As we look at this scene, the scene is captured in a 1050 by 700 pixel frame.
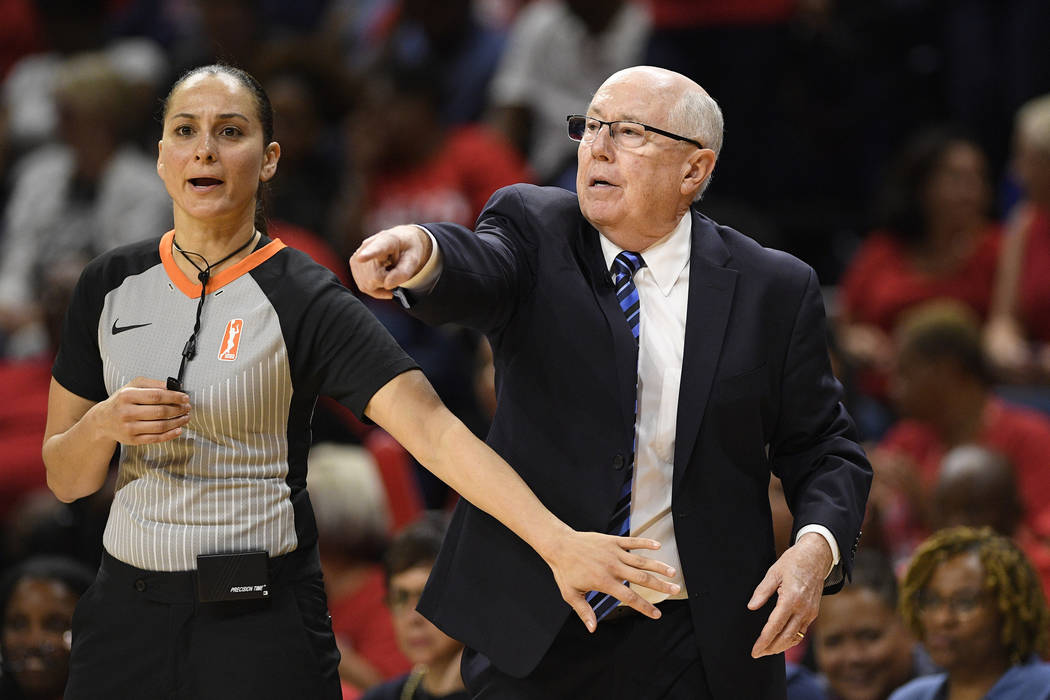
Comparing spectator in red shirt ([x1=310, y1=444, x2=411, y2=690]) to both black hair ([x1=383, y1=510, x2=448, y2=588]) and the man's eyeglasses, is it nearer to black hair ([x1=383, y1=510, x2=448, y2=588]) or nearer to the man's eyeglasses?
black hair ([x1=383, y1=510, x2=448, y2=588])

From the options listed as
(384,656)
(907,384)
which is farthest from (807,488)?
(907,384)

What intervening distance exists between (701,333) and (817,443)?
319 millimetres

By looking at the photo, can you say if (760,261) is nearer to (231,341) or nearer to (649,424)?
(649,424)

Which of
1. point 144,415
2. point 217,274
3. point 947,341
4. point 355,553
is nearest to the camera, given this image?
point 144,415

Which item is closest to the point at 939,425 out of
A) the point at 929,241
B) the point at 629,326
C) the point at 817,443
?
the point at 929,241

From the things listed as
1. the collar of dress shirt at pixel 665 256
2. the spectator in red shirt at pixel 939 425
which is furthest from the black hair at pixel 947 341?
the collar of dress shirt at pixel 665 256

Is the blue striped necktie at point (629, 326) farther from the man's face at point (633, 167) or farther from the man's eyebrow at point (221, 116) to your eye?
the man's eyebrow at point (221, 116)

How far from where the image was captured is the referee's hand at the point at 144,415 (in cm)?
241

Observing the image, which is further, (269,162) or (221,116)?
(269,162)

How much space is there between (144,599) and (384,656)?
240cm

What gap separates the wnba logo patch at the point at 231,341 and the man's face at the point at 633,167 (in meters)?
0.70

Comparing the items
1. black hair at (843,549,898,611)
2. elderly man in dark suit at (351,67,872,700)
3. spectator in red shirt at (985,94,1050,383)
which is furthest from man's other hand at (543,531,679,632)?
spectator in red shirt at (985,94,1050,383)

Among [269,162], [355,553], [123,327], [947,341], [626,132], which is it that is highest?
[626,132]

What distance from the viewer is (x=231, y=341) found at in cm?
257
